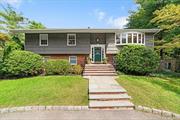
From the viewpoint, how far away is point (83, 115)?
1052 cm

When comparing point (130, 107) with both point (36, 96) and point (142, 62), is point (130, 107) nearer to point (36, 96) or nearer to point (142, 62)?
point (36, 96)

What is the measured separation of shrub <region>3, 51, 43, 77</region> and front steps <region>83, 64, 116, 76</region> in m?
4.15

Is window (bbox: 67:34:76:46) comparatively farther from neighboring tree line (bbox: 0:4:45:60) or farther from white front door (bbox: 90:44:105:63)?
neighboring tree line (bbox: 0:4:45:60)

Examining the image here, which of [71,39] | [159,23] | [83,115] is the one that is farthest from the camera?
[159,23]

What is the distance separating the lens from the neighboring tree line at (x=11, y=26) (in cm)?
2347

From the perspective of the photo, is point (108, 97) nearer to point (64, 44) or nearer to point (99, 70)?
point (99, 70)

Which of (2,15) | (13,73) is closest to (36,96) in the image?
(13,73)

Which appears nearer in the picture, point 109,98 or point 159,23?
point 109,98

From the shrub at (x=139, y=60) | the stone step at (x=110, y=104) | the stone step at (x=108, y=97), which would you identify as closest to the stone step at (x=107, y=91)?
the stone step at (x=108, y=97)

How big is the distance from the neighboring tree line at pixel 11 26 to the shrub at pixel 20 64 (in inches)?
69.8

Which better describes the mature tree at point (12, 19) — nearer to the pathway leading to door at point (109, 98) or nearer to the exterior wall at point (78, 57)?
the exterior wall at point (78, 57)

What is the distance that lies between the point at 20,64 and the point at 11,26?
611 inches

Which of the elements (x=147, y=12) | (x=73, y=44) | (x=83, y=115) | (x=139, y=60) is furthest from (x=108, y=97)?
(x=147, y=12)

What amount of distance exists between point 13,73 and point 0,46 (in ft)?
21.1
